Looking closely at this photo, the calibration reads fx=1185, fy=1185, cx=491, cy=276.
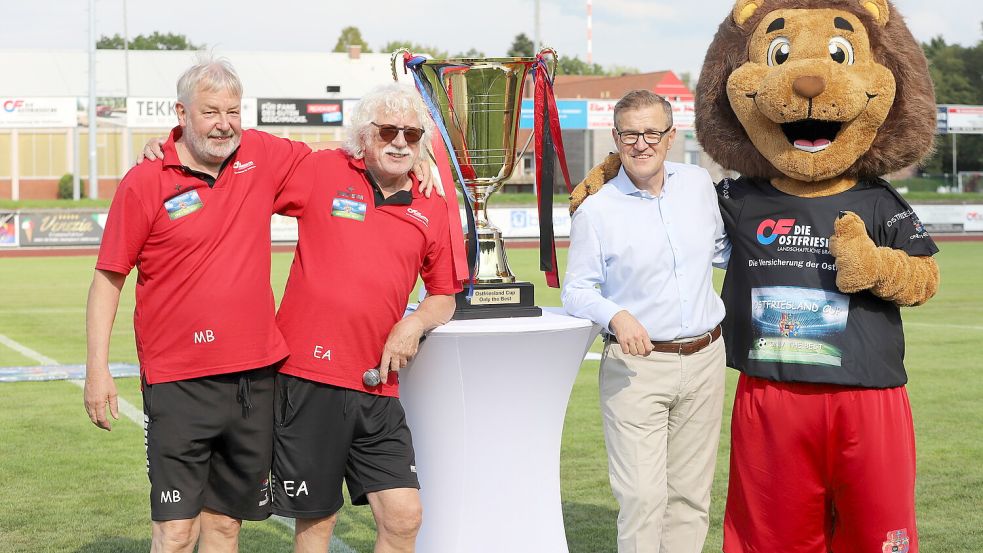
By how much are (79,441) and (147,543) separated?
7.32 ft

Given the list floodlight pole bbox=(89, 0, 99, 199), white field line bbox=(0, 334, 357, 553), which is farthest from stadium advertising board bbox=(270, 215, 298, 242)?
white field line bbox=(0, 334, 357, 553)

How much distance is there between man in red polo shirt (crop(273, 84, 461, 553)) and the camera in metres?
3.54

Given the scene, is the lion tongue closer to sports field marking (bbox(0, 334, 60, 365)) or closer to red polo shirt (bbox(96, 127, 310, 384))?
red polo shirt (bbox(96, 127, 310, 384))

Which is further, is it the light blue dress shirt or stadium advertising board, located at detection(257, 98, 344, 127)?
stadium advertising board, located at detection(257, 98, 344, 127)

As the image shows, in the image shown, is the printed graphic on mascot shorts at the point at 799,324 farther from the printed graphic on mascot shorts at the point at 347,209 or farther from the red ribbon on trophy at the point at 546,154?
the printed graphic on mascot shorts at the point at 347,209

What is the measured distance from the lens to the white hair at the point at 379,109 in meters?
3.55

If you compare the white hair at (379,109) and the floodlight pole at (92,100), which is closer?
the white hair at (379,109)

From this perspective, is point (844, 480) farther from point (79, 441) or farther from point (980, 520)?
point (79, 441)

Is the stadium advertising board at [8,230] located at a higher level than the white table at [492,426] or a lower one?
higher

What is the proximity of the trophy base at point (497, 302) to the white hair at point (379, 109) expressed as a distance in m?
0.59

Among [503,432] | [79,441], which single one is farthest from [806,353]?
[79,441]

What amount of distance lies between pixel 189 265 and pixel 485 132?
1163mm

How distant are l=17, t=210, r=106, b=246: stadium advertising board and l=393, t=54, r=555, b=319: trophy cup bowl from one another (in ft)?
71.5

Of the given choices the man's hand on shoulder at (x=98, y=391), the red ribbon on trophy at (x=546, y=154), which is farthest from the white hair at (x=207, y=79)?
the red ribbon on trophy at (x=546, y=154)
